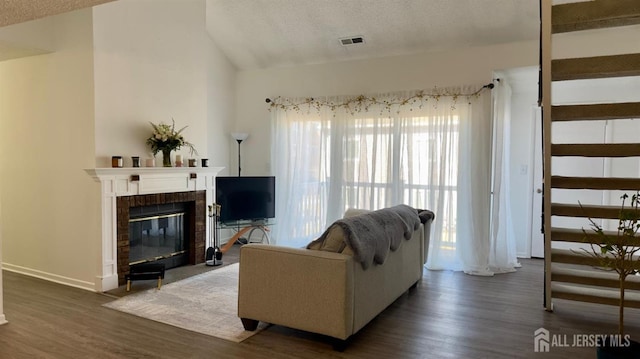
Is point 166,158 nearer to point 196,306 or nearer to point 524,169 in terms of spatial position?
point 196,306

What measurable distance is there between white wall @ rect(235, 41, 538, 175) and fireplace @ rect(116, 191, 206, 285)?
1720 mm

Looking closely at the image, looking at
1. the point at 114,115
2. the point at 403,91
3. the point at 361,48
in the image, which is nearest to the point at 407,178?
the point at 403,91

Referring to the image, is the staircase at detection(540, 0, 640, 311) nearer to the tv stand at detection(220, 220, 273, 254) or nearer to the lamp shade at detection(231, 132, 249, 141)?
the tv stand at detection(220, 220, 273, 254)

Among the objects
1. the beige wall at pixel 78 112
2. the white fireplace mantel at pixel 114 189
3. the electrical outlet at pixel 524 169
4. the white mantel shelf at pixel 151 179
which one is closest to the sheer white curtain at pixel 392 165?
the electrical outlet at pixel 524 169

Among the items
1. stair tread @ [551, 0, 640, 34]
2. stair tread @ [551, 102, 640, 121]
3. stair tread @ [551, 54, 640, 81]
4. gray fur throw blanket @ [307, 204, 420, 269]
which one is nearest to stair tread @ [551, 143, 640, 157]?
stair tread @ [551, 102, 640, 121]

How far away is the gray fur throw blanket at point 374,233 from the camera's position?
308cm

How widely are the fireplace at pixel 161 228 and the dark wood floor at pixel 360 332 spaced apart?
0.68m

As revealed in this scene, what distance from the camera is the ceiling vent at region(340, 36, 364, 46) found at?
5695mm

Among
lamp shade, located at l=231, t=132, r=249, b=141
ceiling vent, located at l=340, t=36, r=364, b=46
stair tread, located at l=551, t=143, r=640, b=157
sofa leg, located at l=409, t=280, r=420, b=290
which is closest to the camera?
stair tread, located at l=551, t=143, r=640, b=157

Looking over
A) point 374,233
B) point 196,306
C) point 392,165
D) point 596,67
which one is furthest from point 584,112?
point 196,306

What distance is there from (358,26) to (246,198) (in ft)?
8.90

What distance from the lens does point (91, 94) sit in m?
4.35

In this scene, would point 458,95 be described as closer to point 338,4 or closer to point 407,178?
point 407,178

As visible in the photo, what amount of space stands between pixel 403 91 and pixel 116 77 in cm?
344
